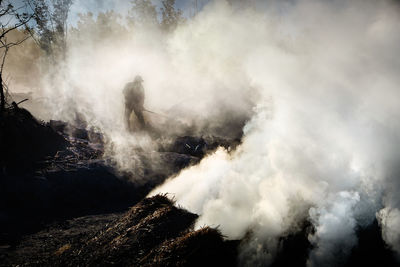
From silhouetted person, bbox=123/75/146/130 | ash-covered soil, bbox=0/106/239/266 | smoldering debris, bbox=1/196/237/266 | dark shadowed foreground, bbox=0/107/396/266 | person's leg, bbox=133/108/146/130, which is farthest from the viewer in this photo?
silhouetted person, bbox=123/75/146/130

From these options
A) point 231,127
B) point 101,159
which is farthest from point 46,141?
point 231,127

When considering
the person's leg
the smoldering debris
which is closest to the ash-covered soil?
the smoldering debris

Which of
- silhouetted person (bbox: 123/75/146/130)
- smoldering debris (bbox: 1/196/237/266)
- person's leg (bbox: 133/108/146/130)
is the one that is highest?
silhouetted person (bbox: 123/75/146/130)

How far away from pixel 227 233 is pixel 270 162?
355 centimetres

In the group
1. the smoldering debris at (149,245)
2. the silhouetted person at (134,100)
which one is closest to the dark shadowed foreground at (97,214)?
the smoldering debris at (149,245)

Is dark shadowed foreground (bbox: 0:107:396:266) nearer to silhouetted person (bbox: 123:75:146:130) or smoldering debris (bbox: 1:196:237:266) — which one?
smoldering debris (bbox: 1:196:237:266)

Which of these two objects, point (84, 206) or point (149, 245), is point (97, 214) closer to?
point (84, 206)

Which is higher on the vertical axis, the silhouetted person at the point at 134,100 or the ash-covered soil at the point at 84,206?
the silhouetted person at the point at 134,100

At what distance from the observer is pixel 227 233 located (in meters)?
6.54

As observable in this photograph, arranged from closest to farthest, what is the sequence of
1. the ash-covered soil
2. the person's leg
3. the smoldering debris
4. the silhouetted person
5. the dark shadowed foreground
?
the smoldering debris
the dark shadowed foreground
the ash-covered soil
the person's leg
the silhouetted person

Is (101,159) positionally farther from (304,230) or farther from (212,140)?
(304,230)

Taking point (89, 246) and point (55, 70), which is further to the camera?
point (55, 70)

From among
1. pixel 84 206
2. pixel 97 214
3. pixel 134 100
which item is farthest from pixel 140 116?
pixel 97 214

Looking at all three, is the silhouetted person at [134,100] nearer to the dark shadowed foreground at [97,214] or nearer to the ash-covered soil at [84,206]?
the dark shadowed foreground at [97,214]
